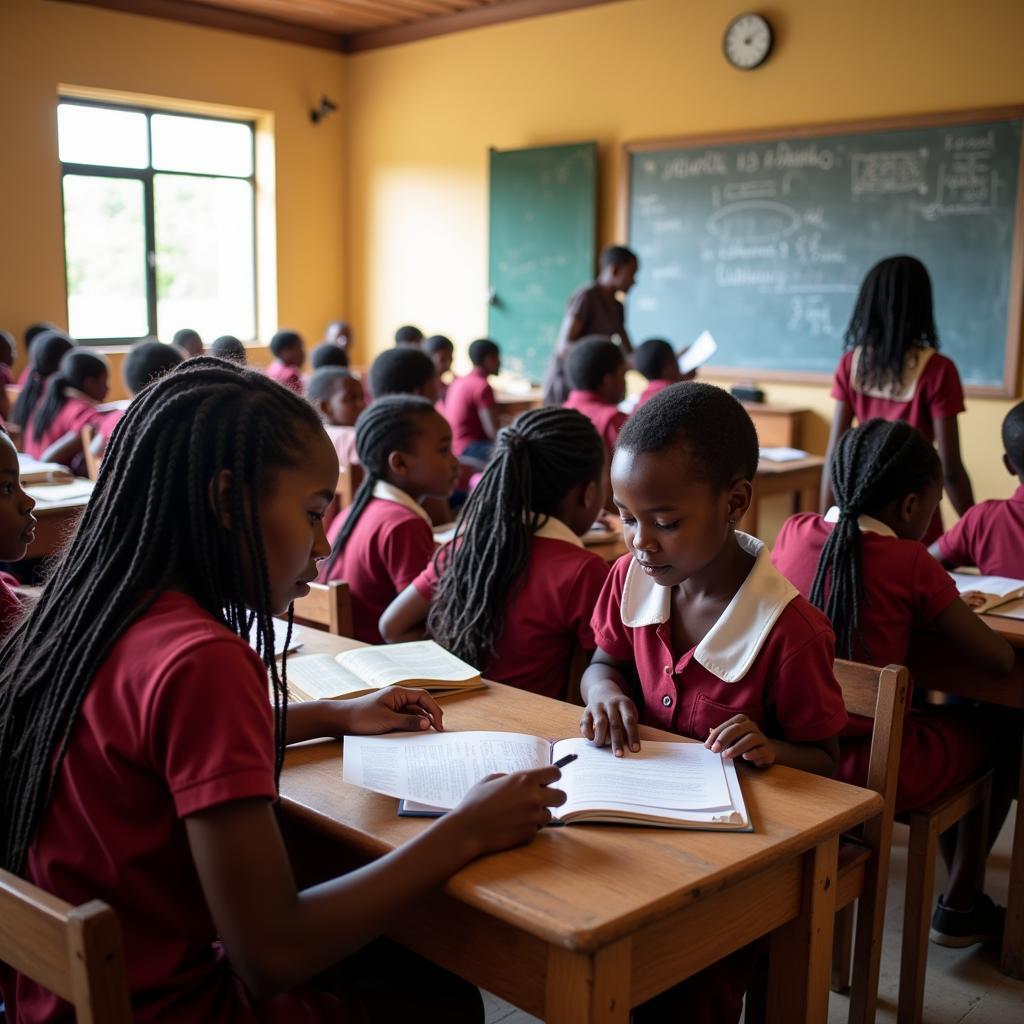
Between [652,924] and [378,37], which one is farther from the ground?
[378,37]

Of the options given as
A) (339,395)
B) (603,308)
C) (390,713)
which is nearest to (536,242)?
(603,308)

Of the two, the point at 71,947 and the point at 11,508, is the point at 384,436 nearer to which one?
the point at 11,508

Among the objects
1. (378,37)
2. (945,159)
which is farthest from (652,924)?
(378,37)

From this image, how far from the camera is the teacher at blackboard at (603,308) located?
17.9ft

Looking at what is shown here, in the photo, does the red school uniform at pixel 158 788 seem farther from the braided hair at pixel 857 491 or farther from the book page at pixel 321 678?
the braided hair at pixel 857 491

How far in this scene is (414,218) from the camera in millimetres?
7805

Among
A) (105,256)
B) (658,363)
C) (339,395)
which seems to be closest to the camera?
(339,395)

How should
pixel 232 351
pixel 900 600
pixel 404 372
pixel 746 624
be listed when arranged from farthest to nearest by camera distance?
pixel 404 372
pixel 232 351
pixel 900 600
pixel 746 624

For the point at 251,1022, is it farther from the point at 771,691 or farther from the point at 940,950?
the point at 940,950

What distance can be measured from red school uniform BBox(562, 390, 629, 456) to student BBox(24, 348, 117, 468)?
1.74 meters

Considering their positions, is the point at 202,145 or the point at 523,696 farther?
the point at 202,145

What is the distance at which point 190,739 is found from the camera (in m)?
0.97

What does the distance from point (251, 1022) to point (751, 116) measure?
5709mm

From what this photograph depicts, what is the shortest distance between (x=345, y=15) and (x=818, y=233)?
11.9ft
